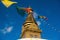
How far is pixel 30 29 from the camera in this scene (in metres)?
3.72

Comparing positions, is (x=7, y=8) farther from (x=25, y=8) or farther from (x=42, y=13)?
(x=42, y=13)

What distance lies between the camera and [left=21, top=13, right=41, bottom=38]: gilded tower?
12.1 ft

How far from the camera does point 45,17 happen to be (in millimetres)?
3791

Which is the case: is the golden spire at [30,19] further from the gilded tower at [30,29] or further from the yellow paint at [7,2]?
the yellow paint at [7,2]

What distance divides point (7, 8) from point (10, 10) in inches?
2.3

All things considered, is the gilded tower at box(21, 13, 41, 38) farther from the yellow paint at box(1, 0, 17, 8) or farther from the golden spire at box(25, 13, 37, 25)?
the yellow paint at box(1, 0, 17, 8)

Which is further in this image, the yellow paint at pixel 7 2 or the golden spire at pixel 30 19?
the golden spire at pixel 30 19

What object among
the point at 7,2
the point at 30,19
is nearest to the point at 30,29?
the point at 30,19

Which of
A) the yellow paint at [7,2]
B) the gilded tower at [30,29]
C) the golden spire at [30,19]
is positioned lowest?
the gilded tower at [30,29]

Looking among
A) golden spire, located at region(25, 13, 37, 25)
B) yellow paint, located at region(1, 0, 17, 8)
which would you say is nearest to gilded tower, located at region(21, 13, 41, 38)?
golden spire, located at region(25, 13, 37, 25)

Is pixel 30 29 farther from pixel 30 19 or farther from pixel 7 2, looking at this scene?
pixel 7 2

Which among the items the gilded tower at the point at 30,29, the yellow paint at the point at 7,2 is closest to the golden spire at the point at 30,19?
the gilded tower at the point at 30,29

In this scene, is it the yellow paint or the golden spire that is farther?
the golden spire

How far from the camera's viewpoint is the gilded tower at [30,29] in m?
3.70
